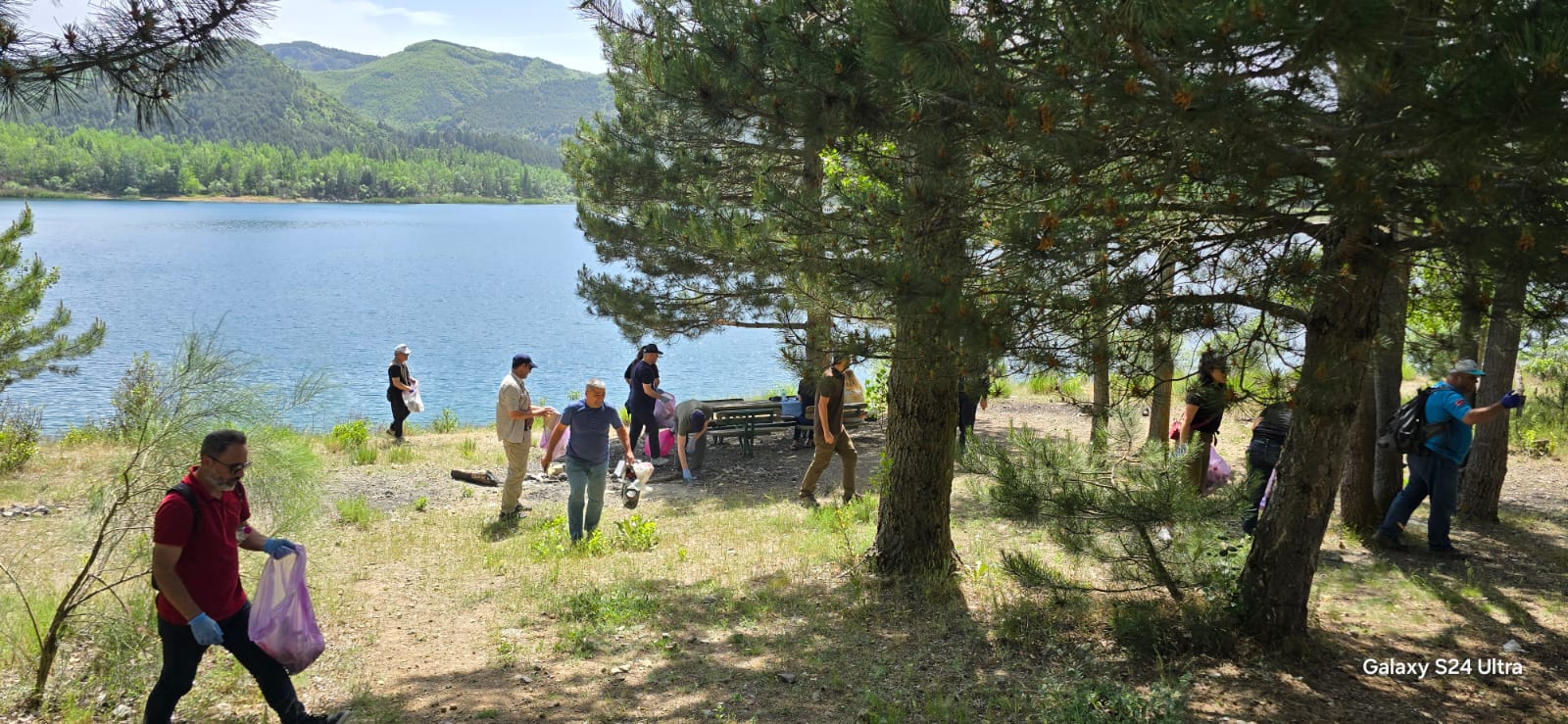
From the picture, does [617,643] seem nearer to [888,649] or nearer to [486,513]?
[888,649]

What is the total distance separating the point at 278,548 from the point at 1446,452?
733cm

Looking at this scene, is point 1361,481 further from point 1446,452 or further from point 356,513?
point 356,513

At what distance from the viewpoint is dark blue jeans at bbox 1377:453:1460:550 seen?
6.80 meters

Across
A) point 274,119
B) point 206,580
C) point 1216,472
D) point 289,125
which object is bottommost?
point 206,580

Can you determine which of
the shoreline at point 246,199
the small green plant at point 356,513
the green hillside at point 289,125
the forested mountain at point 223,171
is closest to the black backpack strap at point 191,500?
the small green plant at point 356,513

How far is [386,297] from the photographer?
4794 centimetres

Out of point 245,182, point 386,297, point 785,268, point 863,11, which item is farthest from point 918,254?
point 245,182

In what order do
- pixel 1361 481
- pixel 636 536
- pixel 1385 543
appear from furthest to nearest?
pixel 636 536
pixel 1361 481
pixel 1385 543

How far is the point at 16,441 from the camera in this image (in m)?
12.0

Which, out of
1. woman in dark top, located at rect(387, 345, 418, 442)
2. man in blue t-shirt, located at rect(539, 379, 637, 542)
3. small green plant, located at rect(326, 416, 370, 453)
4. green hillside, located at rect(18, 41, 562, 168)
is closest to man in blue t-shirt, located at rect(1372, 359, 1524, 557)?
man in blue t-shirt, located at rect(539, 379, 637, 542)

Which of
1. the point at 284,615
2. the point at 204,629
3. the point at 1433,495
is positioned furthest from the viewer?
the point at 1433,495

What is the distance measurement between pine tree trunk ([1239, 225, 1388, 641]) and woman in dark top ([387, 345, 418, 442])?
11.3 meters

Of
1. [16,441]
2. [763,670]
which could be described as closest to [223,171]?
[16,441]

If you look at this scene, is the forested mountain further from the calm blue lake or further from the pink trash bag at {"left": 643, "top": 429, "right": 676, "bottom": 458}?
the pink trash bag at {"left": 643, "top": 429, "right": 676, "bottom": 458}
